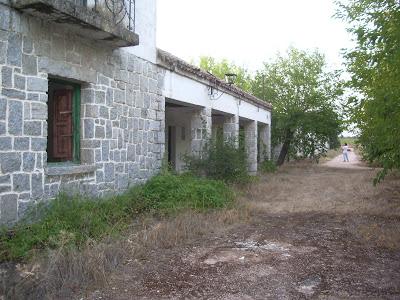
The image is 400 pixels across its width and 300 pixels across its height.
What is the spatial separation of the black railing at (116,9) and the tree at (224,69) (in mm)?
22295

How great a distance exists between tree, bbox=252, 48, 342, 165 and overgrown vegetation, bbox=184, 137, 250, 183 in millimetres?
11257

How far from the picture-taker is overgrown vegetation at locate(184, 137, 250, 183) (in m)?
10.9

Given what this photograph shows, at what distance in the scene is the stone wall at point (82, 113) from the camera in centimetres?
539

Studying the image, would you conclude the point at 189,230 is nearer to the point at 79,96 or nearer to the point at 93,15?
the point at 79,96

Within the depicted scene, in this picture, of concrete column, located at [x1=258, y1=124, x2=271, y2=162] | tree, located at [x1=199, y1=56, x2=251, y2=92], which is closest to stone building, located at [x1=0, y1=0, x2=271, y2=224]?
concrete column, located at [x1=258, y1=124, x2=271, y2=162]

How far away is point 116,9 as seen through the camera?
23.7 feet

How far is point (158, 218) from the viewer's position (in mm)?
7355

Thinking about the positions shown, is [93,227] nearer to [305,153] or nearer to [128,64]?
[128,64]

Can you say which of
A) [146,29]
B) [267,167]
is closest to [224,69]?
[267,167]

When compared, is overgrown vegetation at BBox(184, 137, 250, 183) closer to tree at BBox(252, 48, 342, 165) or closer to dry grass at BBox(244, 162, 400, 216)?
dry grass at BBox(244, 162, 400, 216)

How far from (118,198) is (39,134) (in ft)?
6.73

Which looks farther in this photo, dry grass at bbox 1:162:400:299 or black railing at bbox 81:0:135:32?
black railing at bbox 81:0:135:32

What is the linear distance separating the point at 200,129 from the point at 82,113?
5288 millimetres

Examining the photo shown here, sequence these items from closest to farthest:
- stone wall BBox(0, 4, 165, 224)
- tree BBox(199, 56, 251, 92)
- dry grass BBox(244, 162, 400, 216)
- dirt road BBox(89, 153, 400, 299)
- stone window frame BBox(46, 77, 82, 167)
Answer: dirt road BBox(89, 153, 400, 299)
stone wall BBox(0, 4, 165, 224)
stone window frame BBox(46, 77, 82, 167)
dry grass BBox(244, 162, 400, 216)
tree BBox(199, 56, 251, 92)
